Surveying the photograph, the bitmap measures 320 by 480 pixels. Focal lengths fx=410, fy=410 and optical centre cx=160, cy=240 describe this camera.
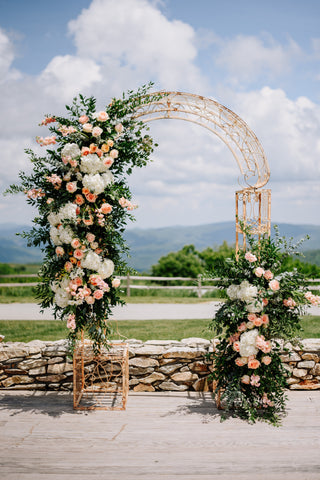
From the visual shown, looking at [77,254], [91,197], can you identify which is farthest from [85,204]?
[77,254]

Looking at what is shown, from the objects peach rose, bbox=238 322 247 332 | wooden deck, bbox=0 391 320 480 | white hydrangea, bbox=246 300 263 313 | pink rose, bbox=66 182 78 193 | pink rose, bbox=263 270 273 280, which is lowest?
wooden deck, bbox=0 391 320 480

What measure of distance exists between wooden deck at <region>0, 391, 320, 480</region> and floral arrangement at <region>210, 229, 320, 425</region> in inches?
9.9

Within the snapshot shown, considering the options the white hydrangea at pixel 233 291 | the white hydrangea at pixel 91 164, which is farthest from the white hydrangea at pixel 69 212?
the white hydrangea at pixel 233 291

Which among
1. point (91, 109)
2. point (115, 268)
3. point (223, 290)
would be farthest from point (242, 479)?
point (91, 109)

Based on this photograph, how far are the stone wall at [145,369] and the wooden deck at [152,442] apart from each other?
0.26 meters

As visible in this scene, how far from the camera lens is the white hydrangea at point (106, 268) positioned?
397 centimetres

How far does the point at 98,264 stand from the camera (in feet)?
12.9

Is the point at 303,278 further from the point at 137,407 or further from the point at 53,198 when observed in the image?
the point at 53,198

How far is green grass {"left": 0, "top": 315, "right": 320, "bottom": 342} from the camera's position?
6.59 meters

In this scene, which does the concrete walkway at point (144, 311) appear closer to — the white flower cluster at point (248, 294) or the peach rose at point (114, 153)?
the white flower cluster at point (248, 294)

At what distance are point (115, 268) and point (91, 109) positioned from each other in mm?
1617

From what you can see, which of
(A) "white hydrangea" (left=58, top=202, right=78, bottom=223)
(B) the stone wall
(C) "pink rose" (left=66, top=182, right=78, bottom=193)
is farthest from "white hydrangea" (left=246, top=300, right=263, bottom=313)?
(C) "pink rose" (left=66, top=182, right=78, bottom=193)

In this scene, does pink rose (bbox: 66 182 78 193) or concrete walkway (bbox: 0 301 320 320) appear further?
concrete walkway (bbox: 0 301 320 320)

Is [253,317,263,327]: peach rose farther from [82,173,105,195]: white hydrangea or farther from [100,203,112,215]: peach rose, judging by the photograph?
[82,173,105,195]: white hydrangea
